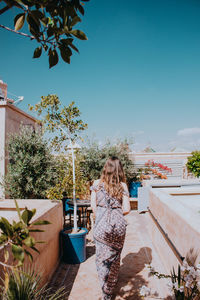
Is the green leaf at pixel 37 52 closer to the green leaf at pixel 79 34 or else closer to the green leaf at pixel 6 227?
the green leaf at pixel 79 34

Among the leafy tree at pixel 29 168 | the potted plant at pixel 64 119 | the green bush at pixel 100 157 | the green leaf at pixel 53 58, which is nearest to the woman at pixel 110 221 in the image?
the potted plant at pixel 64 119

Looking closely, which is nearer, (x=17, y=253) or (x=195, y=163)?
(x=17, y=253)

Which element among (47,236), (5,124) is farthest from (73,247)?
(5,124)

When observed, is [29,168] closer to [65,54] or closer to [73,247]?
[73,247]

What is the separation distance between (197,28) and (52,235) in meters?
12.3

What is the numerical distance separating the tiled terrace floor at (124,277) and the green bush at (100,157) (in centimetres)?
364

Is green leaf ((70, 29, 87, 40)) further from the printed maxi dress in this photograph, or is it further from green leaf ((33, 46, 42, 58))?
the printed maxi dress

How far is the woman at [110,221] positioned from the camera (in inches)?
116

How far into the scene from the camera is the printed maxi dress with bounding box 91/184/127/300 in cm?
294

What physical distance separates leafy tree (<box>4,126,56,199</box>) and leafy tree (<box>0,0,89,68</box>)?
5222 millimetres

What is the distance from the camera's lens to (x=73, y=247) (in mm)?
4191

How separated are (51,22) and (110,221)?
2.36 meters

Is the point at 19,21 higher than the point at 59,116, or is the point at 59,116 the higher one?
the point at 59,116

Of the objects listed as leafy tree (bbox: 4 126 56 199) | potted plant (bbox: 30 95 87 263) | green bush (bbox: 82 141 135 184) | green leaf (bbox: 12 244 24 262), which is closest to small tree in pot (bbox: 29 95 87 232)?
potted plant (bbox: 30 95 87 263)
